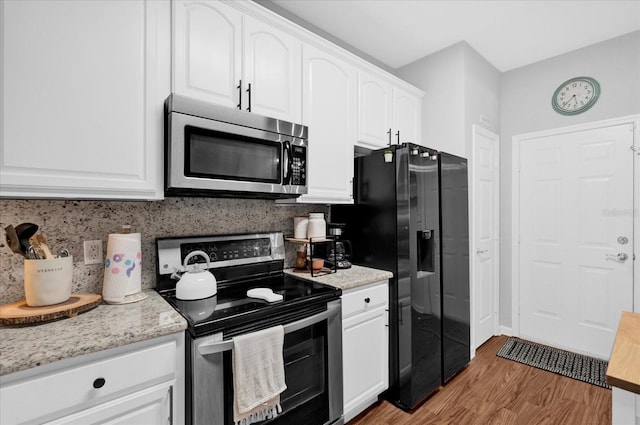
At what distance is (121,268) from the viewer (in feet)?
4.54

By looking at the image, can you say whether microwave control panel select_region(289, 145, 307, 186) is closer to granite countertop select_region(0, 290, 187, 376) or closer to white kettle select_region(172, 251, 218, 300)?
white kettle select_region(172, 251, 218, 300)

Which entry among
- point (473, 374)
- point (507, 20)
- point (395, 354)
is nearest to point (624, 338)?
point (395, 354)

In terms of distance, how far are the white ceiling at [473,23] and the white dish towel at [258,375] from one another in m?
2.28

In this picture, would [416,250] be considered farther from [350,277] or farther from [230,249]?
[230,249]

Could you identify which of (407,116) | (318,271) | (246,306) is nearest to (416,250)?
(318,271)

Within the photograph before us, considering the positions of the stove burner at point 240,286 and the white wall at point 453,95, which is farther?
the white wall at point 453,95

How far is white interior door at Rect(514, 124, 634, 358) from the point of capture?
2.66 m

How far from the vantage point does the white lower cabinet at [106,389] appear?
0.90 meters

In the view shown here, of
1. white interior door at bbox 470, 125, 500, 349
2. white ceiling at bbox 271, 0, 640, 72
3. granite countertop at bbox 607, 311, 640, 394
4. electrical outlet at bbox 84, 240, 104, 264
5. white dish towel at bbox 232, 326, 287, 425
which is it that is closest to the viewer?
granite countertop at bbox 607, 311, 640, 394

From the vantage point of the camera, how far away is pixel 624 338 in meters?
1.16

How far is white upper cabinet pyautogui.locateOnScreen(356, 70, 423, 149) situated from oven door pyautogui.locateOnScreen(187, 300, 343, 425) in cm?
138

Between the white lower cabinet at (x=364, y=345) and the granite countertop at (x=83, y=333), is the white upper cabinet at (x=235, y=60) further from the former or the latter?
the white lower cabinet at (x=364, y=345)

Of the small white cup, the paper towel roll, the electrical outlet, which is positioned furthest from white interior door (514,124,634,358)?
the electrical outlet

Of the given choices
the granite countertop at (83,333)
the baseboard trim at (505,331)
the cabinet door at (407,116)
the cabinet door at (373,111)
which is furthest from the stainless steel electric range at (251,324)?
the baseboard trim at (505,331)
